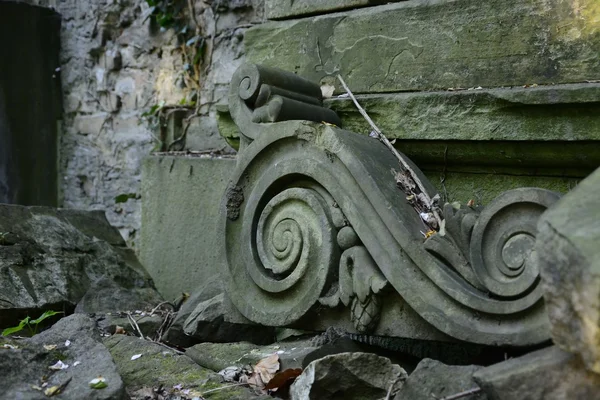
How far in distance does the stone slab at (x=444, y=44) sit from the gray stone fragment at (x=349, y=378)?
3.65 ft

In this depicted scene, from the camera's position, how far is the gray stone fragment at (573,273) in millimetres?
1452

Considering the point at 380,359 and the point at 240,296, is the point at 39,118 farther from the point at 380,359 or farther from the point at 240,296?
the point at 380,359

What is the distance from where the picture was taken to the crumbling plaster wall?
4.66 meters

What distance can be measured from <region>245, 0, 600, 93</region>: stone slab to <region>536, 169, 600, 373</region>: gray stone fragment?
0.99 m

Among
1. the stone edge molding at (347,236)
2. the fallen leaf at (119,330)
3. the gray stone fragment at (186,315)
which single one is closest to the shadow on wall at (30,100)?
the gray stone fragment at (186,315)

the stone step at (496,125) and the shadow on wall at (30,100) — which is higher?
the shadow on wall at (30,100)

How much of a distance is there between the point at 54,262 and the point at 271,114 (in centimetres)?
132

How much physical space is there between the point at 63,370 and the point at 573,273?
1.35 metres

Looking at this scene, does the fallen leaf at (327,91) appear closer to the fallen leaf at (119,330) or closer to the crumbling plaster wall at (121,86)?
the fallen leaf at (119,330)

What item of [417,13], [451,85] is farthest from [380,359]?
[417,13]

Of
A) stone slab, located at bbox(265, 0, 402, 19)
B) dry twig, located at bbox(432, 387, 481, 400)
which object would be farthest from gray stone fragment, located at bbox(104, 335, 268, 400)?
stone slab, located at bbox(265, 0, 402, 19)

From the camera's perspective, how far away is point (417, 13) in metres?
2.81

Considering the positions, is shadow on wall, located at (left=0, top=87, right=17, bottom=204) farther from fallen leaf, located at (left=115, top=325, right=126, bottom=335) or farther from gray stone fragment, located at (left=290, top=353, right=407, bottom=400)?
gray stone fragment, located at (left=290, top=353, right=407, bottom=400)

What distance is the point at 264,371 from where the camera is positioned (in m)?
2.29
